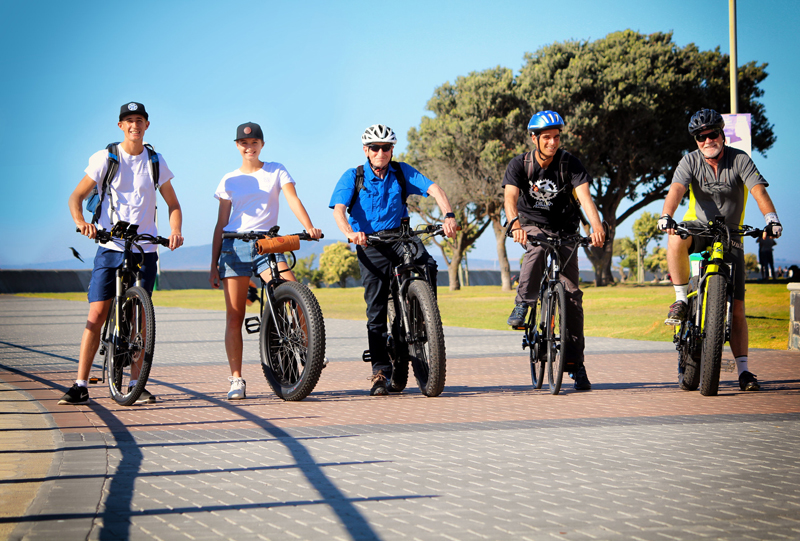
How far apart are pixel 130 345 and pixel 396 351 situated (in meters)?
2.01

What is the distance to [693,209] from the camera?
6.94 meters

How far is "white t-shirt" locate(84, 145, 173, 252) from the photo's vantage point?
6.42m

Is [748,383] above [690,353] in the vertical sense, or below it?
below

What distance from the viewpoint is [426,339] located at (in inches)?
259

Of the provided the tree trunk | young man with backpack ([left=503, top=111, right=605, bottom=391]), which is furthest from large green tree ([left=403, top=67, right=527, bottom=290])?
young man with backpack ([left=503, top=111, right=605, bottom=391])

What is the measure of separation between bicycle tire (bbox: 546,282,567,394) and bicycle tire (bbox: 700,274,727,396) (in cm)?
100

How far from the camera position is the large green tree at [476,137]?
129ft

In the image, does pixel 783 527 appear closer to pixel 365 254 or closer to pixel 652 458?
pixel 652 458

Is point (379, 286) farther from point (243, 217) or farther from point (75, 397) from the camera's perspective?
point (75, 397)

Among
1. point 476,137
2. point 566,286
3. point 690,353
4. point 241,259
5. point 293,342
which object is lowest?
point 690,353

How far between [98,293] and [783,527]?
5.01 meters

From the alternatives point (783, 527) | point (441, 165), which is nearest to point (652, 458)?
point (783, 527)

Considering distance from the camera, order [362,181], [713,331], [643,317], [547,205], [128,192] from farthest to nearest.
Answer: [643,317], [547,205], [362,181], [128,192], [713,331]

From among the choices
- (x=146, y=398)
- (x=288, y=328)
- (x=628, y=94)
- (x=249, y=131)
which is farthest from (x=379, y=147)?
(x=628, y=94)
